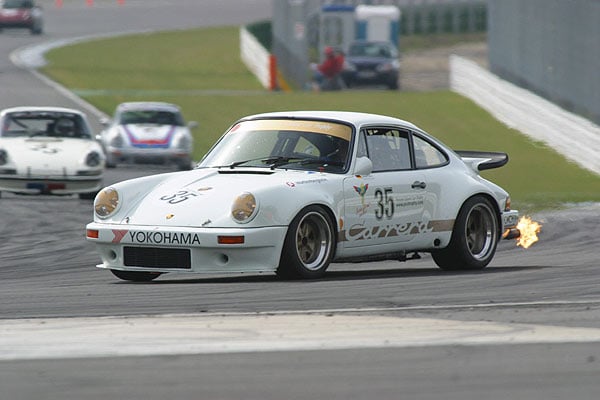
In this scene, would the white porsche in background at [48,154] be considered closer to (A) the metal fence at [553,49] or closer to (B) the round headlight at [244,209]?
(A) the metal fence at [553,49]

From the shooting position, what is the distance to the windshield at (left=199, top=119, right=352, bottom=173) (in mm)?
10352

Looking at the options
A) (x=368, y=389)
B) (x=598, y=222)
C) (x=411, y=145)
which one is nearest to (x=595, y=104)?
(x=598, y=222)

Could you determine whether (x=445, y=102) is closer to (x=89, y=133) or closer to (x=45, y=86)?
(x=45, y=86)

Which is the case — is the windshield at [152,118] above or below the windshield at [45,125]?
below

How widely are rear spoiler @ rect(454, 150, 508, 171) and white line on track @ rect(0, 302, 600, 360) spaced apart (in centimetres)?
386

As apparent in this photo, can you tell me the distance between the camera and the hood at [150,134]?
22906 mm

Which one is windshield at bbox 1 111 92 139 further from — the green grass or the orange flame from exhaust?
the orange flame from exhaust

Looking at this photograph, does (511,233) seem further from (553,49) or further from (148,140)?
(553,49)

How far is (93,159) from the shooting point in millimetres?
18266

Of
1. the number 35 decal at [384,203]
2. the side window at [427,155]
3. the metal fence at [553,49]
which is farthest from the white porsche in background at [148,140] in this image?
the number 35 decal at [384,203]

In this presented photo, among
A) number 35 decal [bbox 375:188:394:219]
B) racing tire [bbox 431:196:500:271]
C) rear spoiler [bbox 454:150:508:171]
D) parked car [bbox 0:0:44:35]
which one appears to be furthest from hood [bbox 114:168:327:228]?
parked car [bbox 0:0:44:35]

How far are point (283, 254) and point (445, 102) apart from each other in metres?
23.1

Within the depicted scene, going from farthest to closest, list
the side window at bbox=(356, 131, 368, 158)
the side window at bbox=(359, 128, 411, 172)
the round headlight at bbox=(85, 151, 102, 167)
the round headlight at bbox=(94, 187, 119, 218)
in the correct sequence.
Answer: the round headlight at bbox=(85, 151, 102, 167)
the side window at bbox=(359, 128, 411, 172)
the side window at bbox=(356, 131, 368, 158)
the round headlight at bbox=(94, 187, 119, 218)

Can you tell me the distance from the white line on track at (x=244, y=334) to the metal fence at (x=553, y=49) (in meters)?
13.9
